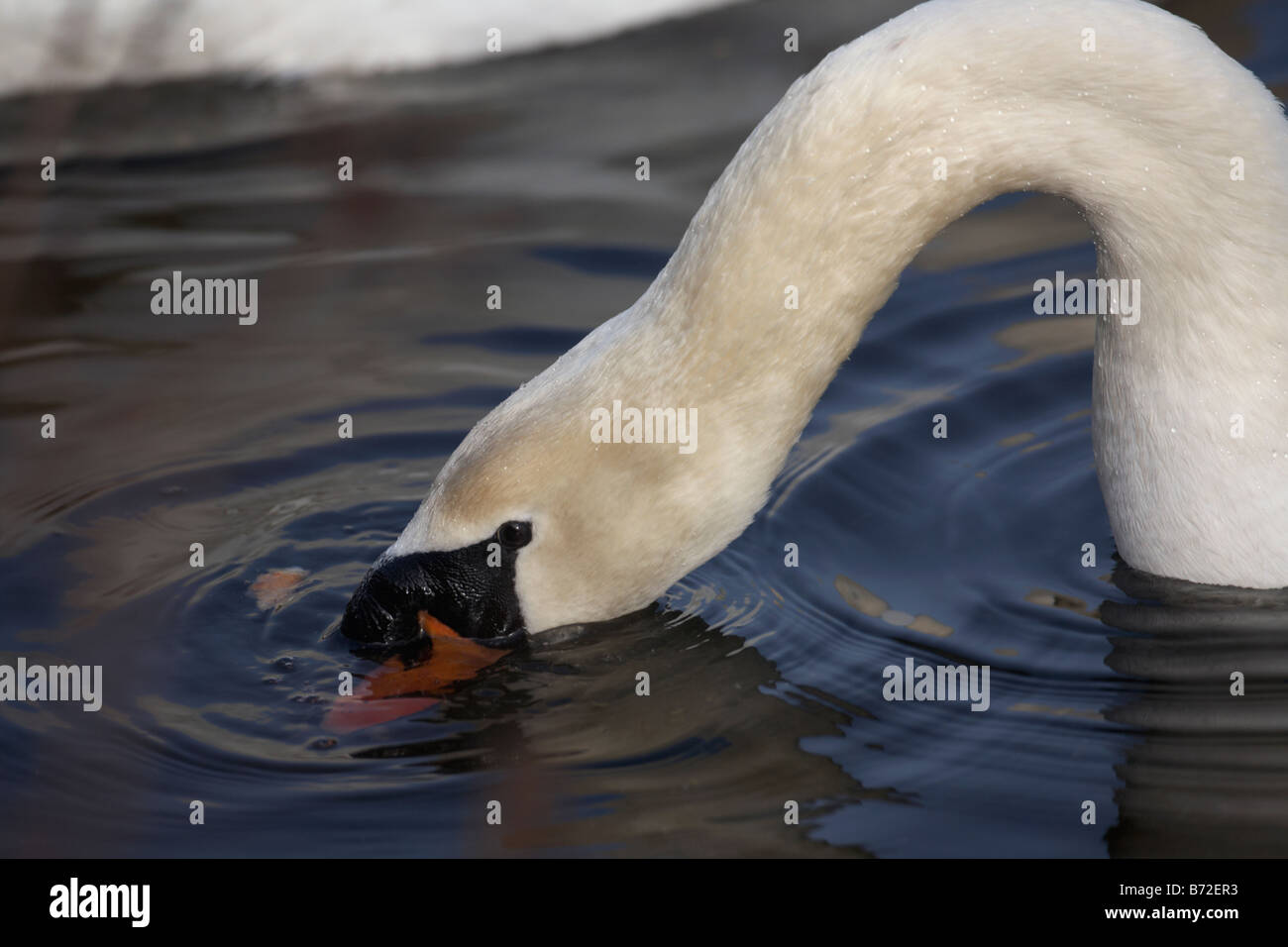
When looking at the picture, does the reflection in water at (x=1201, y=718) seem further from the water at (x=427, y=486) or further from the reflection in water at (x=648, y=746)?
the reflection in water at (x=648, y=746)

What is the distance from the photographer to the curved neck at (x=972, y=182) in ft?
15.4

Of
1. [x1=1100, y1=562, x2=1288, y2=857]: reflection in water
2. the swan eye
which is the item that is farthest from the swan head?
[x1=1100, y1=562, x2=1288, y2=857]: reflection in water

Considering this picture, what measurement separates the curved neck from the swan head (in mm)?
146

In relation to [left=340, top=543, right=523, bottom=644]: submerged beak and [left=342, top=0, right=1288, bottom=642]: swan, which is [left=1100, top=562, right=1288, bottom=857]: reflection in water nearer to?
[left=342, top=0, right=1288, bottom=642]: swan

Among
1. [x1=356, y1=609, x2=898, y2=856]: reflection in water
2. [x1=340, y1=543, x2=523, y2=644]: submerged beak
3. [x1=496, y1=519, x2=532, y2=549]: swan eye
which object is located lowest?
[x1=356, y1=609, x2=898, y2=856]: reflection in water

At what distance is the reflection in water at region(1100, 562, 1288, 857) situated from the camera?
4.43 meters

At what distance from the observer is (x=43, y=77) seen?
962 cm

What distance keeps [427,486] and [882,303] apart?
6.70 ft

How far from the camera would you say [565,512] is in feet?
16.3

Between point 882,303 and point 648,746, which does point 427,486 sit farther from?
point 882,303

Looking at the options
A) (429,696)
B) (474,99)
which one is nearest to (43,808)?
(429,696)

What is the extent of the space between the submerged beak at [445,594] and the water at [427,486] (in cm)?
19

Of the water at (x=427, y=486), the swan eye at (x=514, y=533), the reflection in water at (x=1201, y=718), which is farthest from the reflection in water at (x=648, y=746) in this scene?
the reflection in water at (x=1201, y=718)
